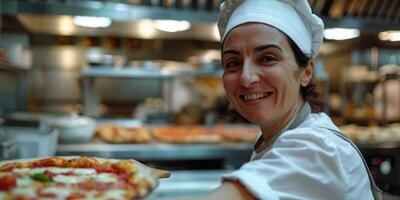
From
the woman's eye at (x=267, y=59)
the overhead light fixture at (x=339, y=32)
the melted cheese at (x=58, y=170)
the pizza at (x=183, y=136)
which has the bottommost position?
the pizza at (x=183, y=136)

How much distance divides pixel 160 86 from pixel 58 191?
5.61 m

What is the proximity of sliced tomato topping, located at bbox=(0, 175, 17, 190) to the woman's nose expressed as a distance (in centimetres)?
62

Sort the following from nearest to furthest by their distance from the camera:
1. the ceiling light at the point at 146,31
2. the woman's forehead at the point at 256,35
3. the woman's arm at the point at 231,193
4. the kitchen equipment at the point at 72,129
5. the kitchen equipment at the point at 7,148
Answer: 1. the woman's arm at the point at 231,193
2. the woman's forehead at the point at 256,35
3. the kitchen equipment at the point at 7,148
4. the kitchen equipment at the point at 72,129
5. the ceiling light at the point at 146,31

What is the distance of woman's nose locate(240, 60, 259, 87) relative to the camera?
3.67 feet

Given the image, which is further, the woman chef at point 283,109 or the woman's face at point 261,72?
the woman's face at point 261,72

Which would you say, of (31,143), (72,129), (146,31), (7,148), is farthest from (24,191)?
(146,31)

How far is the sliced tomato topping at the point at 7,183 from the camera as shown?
2.65 feet

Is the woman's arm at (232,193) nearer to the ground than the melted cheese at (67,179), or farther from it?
nearer to the ground

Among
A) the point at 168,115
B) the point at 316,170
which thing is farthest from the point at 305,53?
the point at 168,115

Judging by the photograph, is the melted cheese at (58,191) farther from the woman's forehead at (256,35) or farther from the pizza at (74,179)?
the woman's forehead at (256,35)

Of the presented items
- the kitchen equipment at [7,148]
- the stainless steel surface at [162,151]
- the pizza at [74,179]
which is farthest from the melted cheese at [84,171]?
the stainless steel surface at [162,151]

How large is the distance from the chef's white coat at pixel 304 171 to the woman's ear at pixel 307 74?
0.33 m

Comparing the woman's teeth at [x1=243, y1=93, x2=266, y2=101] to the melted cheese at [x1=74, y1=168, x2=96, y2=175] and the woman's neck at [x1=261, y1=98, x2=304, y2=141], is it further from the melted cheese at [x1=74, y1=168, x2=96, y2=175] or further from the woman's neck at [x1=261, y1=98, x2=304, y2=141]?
the melted cheese at [x1=74, y1=168, x2=96, y2=175]

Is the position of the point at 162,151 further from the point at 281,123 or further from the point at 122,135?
the point at 281,123
